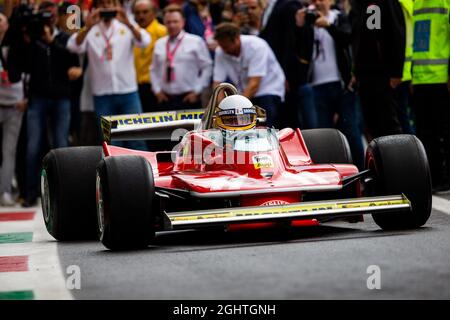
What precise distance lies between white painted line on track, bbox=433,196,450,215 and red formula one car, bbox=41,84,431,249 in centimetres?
110

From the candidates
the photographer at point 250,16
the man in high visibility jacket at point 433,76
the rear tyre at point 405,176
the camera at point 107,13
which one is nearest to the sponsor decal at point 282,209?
the rear tyre at point 405,176

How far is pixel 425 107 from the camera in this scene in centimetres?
1455

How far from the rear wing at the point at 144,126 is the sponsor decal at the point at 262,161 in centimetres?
208

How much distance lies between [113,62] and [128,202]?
7474 mm

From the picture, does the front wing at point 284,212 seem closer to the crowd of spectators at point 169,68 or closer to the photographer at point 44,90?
the crowd of spectators at point 169,68

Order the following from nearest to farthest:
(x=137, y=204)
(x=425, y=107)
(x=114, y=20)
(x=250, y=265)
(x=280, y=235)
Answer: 1. (x=250, y=265)
2. (x=137, y=204)
3. (x=280, y=235)
4. (x=425, y=107)
5. (x=114, y=20)

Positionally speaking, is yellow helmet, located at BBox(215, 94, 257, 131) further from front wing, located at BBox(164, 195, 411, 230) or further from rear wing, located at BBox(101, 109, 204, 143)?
front wing, located at BBox(164, 195, 411, 230)

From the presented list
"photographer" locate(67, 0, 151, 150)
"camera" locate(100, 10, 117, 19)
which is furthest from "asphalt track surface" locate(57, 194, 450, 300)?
"camera" locate(100, 10, 117, 19)
